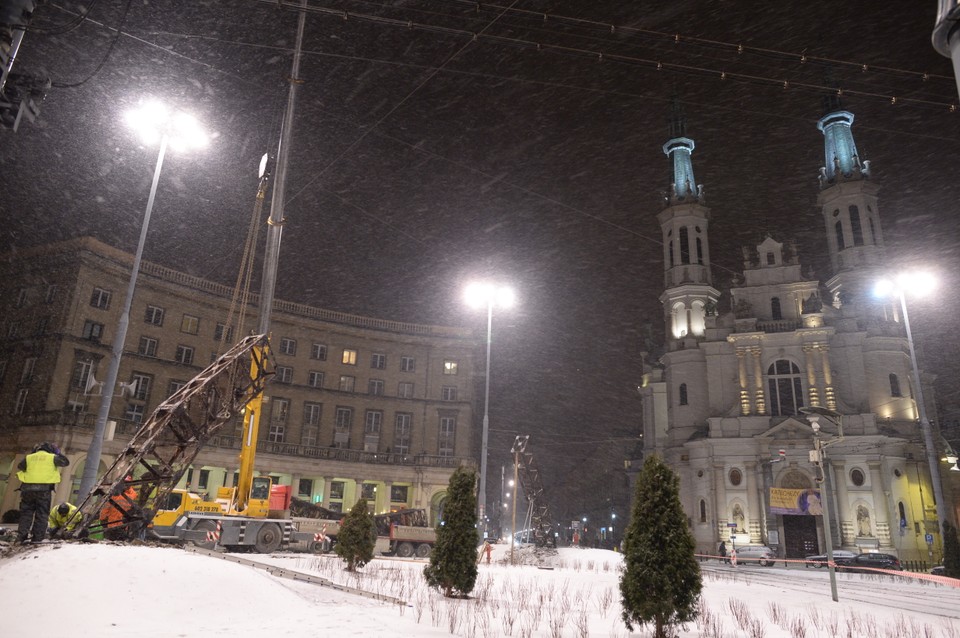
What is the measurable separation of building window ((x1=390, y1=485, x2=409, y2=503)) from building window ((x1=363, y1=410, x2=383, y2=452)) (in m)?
3.95

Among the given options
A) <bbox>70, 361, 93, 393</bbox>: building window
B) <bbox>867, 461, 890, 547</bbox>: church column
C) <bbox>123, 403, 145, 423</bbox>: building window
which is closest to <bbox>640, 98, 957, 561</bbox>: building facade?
<bbox>867, 461, 890, 547</bbox>: church column

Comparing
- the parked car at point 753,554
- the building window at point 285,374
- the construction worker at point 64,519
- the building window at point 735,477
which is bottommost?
the parked car at point 753,554

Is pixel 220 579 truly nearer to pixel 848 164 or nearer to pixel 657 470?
pixel 657 470

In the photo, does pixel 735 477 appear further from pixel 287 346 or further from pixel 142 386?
pixel 142 386

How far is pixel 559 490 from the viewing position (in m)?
96.9

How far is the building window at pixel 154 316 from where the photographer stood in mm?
47781

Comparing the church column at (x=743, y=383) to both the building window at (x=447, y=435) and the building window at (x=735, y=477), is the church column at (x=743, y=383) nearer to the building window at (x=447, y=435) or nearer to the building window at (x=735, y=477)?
the building window at (x=735, y=477)

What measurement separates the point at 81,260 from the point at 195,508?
27486mm

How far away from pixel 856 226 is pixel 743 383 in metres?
18.6

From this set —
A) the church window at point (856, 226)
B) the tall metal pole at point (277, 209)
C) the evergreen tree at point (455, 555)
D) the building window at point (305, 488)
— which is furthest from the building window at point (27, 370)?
the church window at point (856, 226)

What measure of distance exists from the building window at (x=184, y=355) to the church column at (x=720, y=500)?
43.8 meters

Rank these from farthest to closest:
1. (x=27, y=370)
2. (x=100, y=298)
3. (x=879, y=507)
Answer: (x=879, y=507), (x=100, y=298), (x=27, y=370)

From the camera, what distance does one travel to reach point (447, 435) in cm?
A: 5894

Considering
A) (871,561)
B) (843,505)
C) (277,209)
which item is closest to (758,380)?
(843,505)
